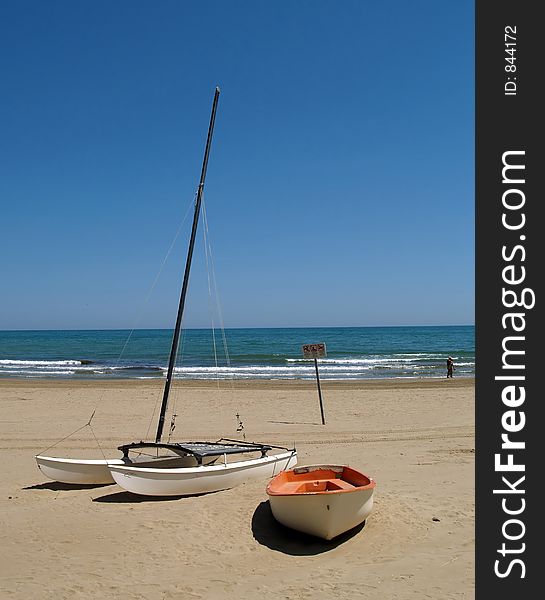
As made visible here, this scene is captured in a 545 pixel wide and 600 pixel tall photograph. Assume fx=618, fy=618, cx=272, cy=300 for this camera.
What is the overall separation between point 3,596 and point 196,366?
41.3 meters

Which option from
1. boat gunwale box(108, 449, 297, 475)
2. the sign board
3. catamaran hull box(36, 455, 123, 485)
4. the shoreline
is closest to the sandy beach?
catamaran hull box(36, 455, 123, 485)

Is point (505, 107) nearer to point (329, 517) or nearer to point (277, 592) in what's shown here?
point (329, 517)

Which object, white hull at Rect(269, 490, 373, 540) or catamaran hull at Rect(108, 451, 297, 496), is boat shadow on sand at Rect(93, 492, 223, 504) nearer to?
catamaran hull at Rect(108, 451, 297, 496)

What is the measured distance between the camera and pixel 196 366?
157 feet

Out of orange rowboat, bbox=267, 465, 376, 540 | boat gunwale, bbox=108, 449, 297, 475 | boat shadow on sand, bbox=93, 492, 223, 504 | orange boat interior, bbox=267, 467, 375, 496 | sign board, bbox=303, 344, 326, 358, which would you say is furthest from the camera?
sign board, bbox=303, 344, 326, 358

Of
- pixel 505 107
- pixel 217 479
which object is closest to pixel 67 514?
pixel 217 479

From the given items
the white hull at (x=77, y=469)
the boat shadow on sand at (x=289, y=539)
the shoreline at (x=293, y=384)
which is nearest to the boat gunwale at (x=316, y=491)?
the boat shadow on sand at (x=289, y=539)

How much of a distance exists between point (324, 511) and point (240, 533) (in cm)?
145

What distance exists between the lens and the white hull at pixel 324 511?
7719 millimetres

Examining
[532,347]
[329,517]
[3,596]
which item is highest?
[532,347]

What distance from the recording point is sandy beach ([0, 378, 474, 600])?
22.5ft

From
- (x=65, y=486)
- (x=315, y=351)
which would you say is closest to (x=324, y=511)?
(x=65, y=486)

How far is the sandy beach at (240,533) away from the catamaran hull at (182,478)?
0.73 feet

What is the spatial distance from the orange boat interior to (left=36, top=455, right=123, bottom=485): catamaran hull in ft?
10.3
